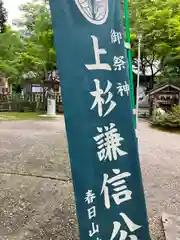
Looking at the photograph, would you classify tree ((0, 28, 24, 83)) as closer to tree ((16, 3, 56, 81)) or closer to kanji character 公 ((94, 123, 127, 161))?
tree ((16, 3, 56, 81))

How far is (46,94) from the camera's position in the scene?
13.8 meters

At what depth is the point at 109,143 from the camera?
1.75 m

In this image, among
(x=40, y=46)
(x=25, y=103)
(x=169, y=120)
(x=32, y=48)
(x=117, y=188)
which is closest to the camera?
(x=117, y=188)

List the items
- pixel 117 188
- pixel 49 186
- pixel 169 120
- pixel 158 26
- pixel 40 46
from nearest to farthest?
pixel 117 188
pixel 49 186
pixel 169 120
pixel 158 26
pixel 40 46

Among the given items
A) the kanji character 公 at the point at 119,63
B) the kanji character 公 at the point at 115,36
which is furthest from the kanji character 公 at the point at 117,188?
the kanji character 公 at the point at 115,36

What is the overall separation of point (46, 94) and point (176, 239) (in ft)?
38.7

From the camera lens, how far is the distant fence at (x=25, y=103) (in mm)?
13820

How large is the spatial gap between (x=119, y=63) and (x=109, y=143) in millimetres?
480

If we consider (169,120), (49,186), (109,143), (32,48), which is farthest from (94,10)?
(32,48)

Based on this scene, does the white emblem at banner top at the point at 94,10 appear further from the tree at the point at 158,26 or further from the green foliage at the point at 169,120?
the tree at the point at 158,26

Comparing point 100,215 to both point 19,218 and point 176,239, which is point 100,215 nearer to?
point 176,239

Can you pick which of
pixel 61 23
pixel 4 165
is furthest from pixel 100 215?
pixel 4 165

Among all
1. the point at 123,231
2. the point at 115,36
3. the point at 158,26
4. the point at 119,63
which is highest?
the point at 158,26

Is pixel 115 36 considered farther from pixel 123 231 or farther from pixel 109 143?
pixel 123 231
